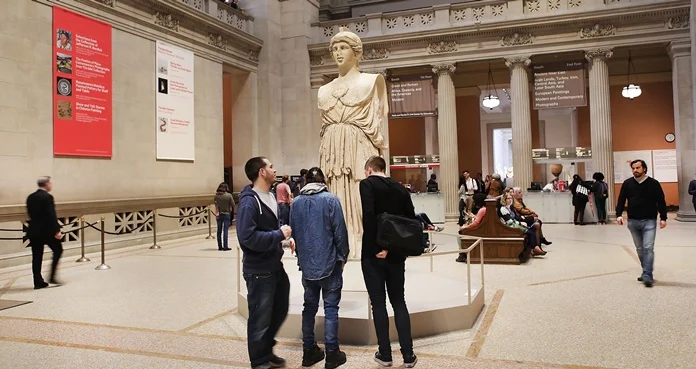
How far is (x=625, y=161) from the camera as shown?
20953 mm

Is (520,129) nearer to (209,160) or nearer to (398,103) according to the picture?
(398,103)

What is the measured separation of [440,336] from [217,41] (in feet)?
45.4

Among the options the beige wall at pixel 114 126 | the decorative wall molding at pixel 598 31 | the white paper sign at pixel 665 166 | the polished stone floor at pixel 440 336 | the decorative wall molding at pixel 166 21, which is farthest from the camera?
the white paper sign at pixel 665 166

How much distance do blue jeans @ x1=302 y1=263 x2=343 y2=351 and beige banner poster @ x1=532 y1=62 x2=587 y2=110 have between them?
15217 mm

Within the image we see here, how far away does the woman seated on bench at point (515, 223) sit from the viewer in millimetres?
9172

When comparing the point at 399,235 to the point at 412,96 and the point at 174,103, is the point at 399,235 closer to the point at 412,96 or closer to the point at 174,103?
the point at 174,103

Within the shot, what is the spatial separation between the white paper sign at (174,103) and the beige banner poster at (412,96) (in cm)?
732

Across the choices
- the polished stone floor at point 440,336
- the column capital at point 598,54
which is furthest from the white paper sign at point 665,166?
the polished stone floor at point 440,336

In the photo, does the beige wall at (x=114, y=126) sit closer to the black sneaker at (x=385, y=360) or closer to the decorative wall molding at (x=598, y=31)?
the black sneaker at (x=385, y=360)

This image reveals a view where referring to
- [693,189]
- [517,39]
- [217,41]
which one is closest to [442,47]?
[517,39]

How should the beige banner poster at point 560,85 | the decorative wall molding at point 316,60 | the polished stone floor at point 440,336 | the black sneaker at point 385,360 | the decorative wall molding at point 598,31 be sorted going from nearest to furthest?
the black sneaker at point 385,360 → the polished stone floor at point 440,336 → the decorative wall molding at point 598,31 → the beige banner poster at point 560,85 → the decorative wall molding at point 316,60

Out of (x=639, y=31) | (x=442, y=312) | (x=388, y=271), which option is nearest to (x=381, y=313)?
(x=388, y=271)

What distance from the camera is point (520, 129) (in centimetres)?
1755

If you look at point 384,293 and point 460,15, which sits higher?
point 460,15
